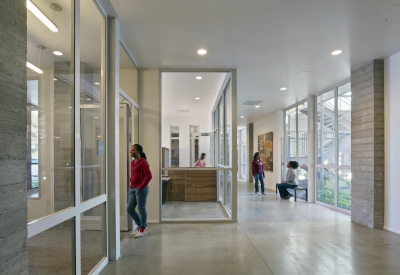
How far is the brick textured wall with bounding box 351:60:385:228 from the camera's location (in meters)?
5.21

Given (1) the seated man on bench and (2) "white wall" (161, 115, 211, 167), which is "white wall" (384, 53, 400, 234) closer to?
(1) the seated man on bench

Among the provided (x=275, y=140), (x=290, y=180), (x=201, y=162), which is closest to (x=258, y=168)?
(x=290, y=180)

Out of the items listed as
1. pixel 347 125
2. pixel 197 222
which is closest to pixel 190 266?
pixel 197 222

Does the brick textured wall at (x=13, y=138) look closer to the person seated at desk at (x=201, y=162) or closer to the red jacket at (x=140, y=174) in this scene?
the red jacket at (x=140, y=174)

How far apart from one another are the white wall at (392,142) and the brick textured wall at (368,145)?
8 centimetres

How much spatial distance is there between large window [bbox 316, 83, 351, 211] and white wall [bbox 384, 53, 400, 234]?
61.6 inches

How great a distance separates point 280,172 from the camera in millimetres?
11133

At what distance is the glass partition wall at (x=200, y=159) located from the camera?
632 cm

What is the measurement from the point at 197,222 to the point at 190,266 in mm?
2259

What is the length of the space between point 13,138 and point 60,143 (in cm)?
117

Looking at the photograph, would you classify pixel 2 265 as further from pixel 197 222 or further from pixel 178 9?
pixel 197 222

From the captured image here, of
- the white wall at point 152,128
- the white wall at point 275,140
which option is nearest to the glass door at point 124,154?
the white wall at point 152,128

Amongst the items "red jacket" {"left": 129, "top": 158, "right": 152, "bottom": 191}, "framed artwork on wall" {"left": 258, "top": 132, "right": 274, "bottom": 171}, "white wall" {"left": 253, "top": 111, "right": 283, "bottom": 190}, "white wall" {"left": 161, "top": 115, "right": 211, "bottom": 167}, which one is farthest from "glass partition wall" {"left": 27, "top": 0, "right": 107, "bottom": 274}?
"framed artwork on wall" {"left": 258, "top": 132, "right": 274, "bottom": 171}

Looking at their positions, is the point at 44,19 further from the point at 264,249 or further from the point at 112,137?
the point at 264,249
